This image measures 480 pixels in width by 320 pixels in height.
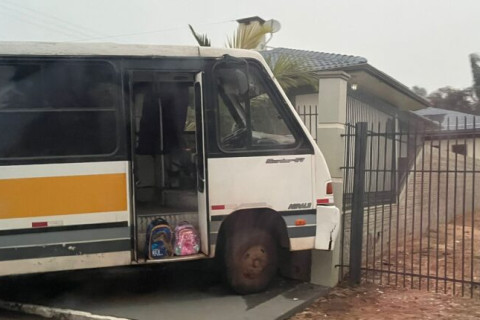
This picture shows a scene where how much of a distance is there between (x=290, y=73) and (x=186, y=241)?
490 centimetres

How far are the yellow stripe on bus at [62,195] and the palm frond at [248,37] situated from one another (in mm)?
4884

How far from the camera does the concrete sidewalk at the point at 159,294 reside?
4.82 m

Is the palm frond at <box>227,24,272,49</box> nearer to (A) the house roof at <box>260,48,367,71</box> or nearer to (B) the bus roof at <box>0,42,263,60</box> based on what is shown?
(A) the house roof at <box>260,48,367,71</box>

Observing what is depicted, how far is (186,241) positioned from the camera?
5.07 metres

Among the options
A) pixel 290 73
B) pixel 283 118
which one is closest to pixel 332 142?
pixel 283 118

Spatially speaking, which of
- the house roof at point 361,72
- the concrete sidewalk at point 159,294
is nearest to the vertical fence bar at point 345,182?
the concrete sidewalk at point 159,294

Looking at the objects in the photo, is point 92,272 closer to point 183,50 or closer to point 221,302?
point 221,302

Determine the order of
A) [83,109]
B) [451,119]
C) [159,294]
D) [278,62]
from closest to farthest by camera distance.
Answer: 1. [83,109]
2. [159,294]
3. [278,62]
4. [451,119]

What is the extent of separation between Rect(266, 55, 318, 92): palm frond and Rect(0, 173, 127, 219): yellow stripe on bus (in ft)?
15.9

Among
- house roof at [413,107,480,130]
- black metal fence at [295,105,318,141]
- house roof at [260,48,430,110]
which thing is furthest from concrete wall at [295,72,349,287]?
house roof at [260,48,430,110]

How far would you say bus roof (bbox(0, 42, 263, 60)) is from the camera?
15.2 ft

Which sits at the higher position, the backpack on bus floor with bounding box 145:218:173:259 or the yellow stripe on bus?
the yellow stripe on bus

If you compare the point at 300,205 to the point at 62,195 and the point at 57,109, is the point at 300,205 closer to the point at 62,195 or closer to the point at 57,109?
the point at 62,195

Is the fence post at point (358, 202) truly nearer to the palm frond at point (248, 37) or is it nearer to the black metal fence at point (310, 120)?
the black metal fence at point (310, 120)
